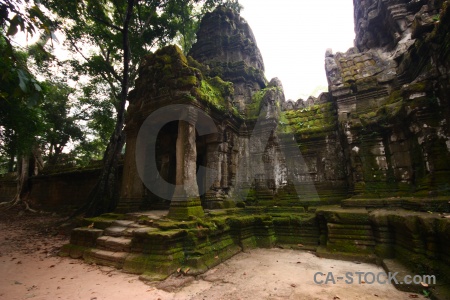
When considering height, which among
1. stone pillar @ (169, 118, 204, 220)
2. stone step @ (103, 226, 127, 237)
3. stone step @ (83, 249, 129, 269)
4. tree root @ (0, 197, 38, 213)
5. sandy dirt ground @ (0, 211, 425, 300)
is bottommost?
sandy dirt ground @ (0, 211, 425, 300)

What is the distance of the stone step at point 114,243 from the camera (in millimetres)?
4727

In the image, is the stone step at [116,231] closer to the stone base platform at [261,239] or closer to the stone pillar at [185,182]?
the stone base platform at [261,239]

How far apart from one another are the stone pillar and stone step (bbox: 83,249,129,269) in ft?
4.04

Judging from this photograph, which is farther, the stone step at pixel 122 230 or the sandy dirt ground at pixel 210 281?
the stone step at pixel 122 230

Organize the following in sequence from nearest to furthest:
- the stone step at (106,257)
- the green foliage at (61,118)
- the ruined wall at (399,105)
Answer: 1. the stone step at (106,257)
2. the ruined wall at (399,105)
3. the green foliage at (61,118)

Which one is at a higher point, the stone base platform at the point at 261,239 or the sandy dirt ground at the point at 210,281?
the stone base platform at the point at 261,239

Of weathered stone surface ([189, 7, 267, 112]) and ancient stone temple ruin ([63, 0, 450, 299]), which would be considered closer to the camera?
ancient stone temple ruin ([63, 0, 450, 299])

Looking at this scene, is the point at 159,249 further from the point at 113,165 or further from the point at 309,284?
the point at 113,165

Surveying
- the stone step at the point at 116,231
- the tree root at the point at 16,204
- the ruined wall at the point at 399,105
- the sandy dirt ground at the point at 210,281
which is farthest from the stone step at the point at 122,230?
the tree root at the point at 16,204

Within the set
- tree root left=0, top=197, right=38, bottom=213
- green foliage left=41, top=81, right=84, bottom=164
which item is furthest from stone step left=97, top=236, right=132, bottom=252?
green foliage left=41, top=81, right=84, bottom=164

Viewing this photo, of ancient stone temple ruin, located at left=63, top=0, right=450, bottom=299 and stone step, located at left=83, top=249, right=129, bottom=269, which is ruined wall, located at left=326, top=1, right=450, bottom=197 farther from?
stone step, located at left=83, top=249, right=129, bottom=269

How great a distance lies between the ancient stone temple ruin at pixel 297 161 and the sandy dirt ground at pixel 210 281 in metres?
0.36

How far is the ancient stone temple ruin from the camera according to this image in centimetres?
457

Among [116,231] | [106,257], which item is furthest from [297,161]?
[106,257]
